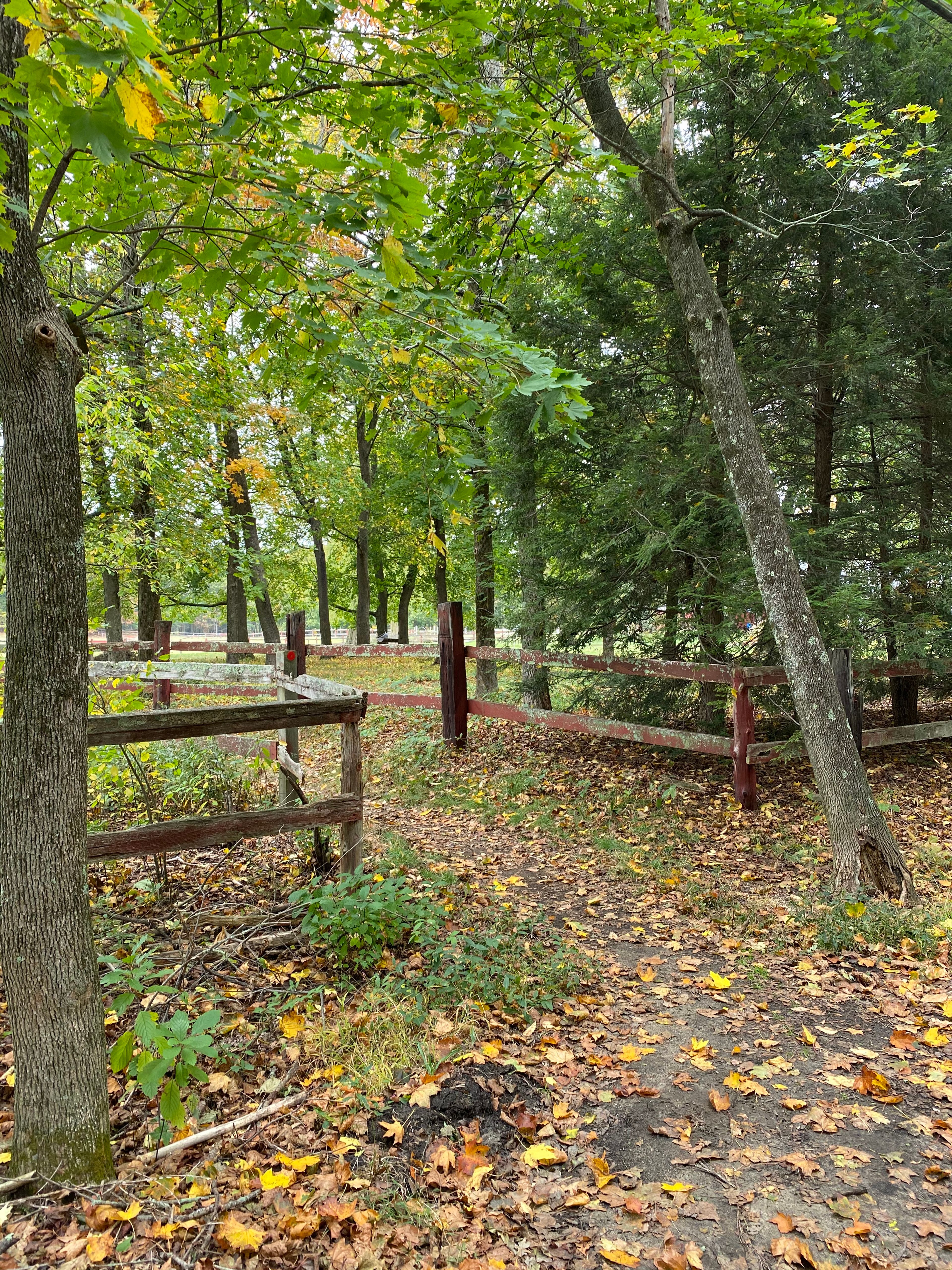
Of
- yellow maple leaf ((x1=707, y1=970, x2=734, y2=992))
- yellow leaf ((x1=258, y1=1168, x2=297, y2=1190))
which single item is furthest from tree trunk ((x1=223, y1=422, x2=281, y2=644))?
yellow leaf ((x1=258, y1=1168, x2=297, y2=1190))

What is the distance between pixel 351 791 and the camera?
4430 millimetres

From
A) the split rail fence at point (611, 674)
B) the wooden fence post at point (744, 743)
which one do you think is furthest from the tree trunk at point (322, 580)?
the wooden fence post at point (744, 743)

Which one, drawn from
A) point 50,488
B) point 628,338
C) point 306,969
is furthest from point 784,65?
point 306,969

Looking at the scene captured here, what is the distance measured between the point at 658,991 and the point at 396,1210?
2.03 metres

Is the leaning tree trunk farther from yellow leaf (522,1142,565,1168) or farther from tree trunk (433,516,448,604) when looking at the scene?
tree trunk (433,516,448,604)

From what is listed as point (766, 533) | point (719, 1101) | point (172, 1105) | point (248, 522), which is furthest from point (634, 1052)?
point (248, 522)

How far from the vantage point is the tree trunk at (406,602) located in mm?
31219

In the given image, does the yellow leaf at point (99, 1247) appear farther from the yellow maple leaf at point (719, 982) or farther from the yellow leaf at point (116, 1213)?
the yellow maple leaf at point (719, 982)

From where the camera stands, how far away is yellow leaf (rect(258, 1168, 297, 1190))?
241 centimetres

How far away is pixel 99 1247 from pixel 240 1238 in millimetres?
403

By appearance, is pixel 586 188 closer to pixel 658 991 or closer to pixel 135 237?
pixel 135 237

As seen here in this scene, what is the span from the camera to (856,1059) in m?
3.30

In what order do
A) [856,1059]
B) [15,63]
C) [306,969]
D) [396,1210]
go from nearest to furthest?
[15,63]
[396,1210]
[856,1059]
[306,969]

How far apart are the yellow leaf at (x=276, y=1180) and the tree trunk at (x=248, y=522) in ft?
42.3
